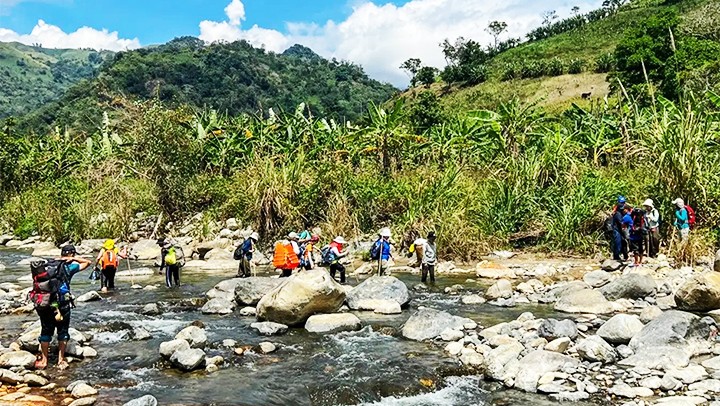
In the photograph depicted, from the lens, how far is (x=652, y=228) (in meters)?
15.6

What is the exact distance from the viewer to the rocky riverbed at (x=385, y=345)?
7473 millimetres

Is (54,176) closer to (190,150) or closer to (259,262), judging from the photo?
(190,150)

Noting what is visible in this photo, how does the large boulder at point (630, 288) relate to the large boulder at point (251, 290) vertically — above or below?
below

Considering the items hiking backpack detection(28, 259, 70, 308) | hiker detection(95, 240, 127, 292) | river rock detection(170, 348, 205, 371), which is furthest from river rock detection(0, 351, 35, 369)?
hiker detection(95, 240, 127, 292)

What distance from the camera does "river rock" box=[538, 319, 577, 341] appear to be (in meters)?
9.24

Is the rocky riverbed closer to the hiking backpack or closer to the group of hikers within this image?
the hiking backpack

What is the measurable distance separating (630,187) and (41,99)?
190 m

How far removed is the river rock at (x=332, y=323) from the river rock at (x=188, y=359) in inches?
93.5

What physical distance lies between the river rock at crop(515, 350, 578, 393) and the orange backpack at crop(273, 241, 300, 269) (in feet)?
26.7

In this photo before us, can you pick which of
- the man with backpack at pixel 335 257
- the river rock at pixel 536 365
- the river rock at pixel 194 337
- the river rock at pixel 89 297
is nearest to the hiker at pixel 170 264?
the river rock at pixel 89 297

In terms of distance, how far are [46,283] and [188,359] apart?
7.23 ft

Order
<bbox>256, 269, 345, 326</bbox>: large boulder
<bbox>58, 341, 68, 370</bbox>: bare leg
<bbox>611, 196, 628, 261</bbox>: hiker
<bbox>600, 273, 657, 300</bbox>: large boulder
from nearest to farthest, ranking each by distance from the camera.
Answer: <bbox>58, 341, 68, 370</bbox>: bare leg, <bbox>256, 269, 345, 326</bbox>: large boulder, <bbox>600, 273, 657, 300</bbox>: large boulder, <bbox>611, 196, 628, 261</bbox>: hiker

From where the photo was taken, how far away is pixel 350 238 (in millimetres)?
20234

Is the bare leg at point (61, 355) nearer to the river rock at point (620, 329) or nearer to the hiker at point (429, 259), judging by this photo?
the river rock at point (620, 329)
